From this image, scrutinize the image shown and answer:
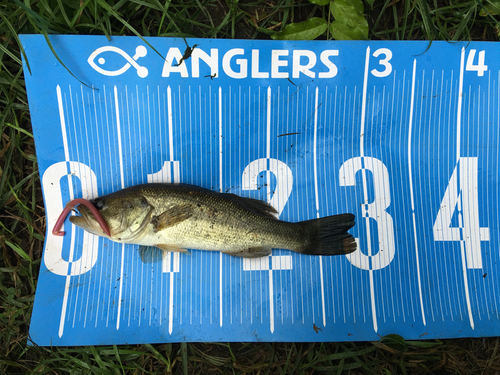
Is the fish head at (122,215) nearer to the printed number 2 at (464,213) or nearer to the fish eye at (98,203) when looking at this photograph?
the fish eye at (98,203)

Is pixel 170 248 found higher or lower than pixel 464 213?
lower

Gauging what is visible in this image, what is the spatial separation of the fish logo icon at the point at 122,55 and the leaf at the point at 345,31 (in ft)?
5.39

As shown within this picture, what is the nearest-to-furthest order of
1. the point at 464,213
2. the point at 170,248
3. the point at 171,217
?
1. the point at 171,217
2. the point at 170,248
3. the point at 464,213

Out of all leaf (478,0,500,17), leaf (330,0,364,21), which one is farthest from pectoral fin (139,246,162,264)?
leaf (478,0,500,17)

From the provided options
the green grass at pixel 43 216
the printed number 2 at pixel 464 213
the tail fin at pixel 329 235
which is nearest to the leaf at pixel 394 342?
the green grass at pixel 43 216

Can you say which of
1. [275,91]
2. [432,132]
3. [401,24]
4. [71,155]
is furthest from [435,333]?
[71,155]

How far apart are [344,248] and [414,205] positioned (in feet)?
2.56

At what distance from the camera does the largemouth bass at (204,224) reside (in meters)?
2.02

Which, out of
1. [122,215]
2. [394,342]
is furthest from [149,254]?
[394,342]

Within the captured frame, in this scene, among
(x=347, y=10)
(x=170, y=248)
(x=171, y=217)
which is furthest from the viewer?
(x=347, y=10)

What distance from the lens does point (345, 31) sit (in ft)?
7.59

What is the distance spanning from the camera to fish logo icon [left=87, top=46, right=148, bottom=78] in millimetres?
2299

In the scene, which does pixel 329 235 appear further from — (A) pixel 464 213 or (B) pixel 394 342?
(A) pixel 464 213

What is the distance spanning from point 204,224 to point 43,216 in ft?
5.00
